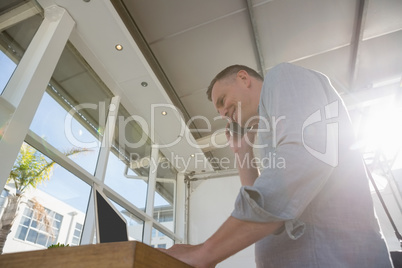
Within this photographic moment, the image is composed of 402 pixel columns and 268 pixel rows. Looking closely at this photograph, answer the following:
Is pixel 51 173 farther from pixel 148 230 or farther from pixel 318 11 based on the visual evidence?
pixel 318 11

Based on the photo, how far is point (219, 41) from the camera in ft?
12.0

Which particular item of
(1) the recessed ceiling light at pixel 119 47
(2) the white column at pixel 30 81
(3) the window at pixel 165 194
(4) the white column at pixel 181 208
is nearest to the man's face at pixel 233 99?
(2) the white column at pixel 30 81

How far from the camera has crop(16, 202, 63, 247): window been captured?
2166 mm

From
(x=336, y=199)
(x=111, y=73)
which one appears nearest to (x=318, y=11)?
(x=111, y=73)

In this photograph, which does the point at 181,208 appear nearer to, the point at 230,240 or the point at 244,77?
the point at 244,77

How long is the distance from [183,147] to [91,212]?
8.13 ft

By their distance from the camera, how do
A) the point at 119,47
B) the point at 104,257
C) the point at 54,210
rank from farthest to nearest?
the point at 119,47
the point at 54,210
the point at 104,257

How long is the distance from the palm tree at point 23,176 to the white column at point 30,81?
23cm

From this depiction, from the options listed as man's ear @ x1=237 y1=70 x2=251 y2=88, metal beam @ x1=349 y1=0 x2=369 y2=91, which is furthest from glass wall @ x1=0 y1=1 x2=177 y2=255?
metal beam @ x1=349 y1=0 x2=369 y2=91

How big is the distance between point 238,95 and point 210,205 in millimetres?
4552

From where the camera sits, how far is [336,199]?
63cm

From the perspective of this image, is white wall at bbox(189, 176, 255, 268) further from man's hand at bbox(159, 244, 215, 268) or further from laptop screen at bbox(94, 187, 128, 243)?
man's hand at bbox(159, 244, 215, 268)

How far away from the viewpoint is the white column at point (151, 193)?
4.18 meters

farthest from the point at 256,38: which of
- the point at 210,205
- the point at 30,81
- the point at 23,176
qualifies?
the point at 210,205
